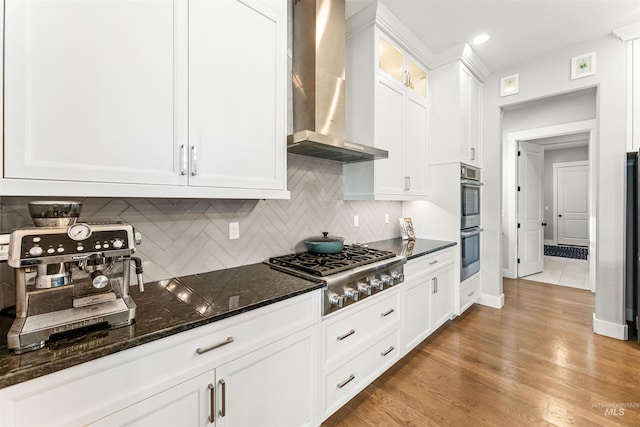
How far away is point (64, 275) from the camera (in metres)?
0.92

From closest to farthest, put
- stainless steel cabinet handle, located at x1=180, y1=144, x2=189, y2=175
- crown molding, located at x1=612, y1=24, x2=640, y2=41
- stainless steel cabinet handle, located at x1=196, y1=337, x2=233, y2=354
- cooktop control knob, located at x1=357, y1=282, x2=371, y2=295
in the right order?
1. stainless steel cabinet handle, located at x1=196, y1=337, x2=233, y2=354
2. stainless steel cabinet handle, located at x1=180, y1=144, x2=189, y2=175
3. cooktop control knob, located at x1=357, y1=282, x2=371, y2=295
4. crown molding, located at x1=612, y1=24, x2=640, y2=41

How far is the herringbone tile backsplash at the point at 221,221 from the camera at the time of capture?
1387 millimetres

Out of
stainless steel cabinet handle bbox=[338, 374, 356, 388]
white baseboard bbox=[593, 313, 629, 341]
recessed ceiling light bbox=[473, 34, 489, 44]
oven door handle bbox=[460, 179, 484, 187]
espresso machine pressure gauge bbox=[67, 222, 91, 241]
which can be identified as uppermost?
recessed ceiling light bbox=[473, 34, 489, 44]

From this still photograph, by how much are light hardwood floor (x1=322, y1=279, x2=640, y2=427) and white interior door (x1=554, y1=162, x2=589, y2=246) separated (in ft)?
21.0

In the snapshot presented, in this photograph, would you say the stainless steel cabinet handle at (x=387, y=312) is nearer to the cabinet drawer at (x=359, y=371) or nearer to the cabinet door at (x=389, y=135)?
the cabinet drawer at (x=359, y=371)

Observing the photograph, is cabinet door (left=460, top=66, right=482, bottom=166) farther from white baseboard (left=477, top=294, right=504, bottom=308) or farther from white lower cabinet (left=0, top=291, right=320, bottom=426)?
white lower cabinet (left=0, top=291, right=320, bottom=426)

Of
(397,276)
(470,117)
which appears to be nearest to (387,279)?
(397,276)

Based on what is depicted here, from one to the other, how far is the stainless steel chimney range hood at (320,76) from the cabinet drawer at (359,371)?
56.7 inches

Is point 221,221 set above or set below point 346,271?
above

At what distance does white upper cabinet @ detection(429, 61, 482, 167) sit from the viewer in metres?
3.06

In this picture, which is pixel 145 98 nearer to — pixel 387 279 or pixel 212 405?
pixel 212 405

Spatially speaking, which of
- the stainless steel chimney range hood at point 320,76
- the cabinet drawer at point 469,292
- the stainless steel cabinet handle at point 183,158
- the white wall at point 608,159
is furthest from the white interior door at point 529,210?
the stainless steel cabinet handle at point 183,158

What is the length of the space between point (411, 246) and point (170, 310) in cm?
225

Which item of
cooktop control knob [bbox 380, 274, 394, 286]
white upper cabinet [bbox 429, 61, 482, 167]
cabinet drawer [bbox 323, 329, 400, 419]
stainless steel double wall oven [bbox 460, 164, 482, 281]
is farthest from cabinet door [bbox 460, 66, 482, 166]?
cabinet drawer [bbox 323, 329, 400, 419]
